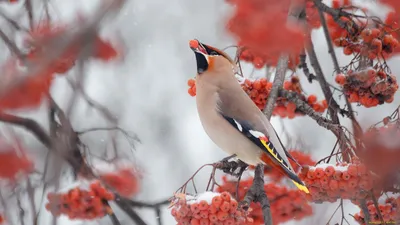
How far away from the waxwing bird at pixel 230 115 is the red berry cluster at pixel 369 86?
31cm

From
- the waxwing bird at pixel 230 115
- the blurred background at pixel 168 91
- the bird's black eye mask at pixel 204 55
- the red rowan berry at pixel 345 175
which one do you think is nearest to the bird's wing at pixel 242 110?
the waxwing bird at pixel 230 115

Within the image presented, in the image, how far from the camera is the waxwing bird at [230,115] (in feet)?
7.27

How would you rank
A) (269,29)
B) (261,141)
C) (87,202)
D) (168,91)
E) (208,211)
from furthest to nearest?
(168,91)
(261,141)
(87,202)
(208,211)
(269,29)

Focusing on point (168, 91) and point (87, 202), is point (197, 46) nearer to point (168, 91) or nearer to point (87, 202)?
point (87, 202)

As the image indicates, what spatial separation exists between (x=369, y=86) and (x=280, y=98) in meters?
0.34

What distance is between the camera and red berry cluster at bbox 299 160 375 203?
6.21 ft

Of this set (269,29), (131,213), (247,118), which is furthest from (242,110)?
(269,29)

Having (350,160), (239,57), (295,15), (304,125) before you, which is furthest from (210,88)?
(304,125)

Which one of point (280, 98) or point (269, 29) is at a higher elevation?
→ point (280, 98)

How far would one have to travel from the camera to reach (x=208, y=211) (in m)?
1.62

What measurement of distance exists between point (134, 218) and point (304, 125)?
433cm

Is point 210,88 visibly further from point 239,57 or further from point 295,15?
point 295,15

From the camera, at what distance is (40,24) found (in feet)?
7.03

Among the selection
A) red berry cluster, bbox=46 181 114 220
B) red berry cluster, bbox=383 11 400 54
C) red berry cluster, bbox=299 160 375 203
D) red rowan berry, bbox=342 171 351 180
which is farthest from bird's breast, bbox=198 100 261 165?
red berry cluster, bbox=383 11 400 54
